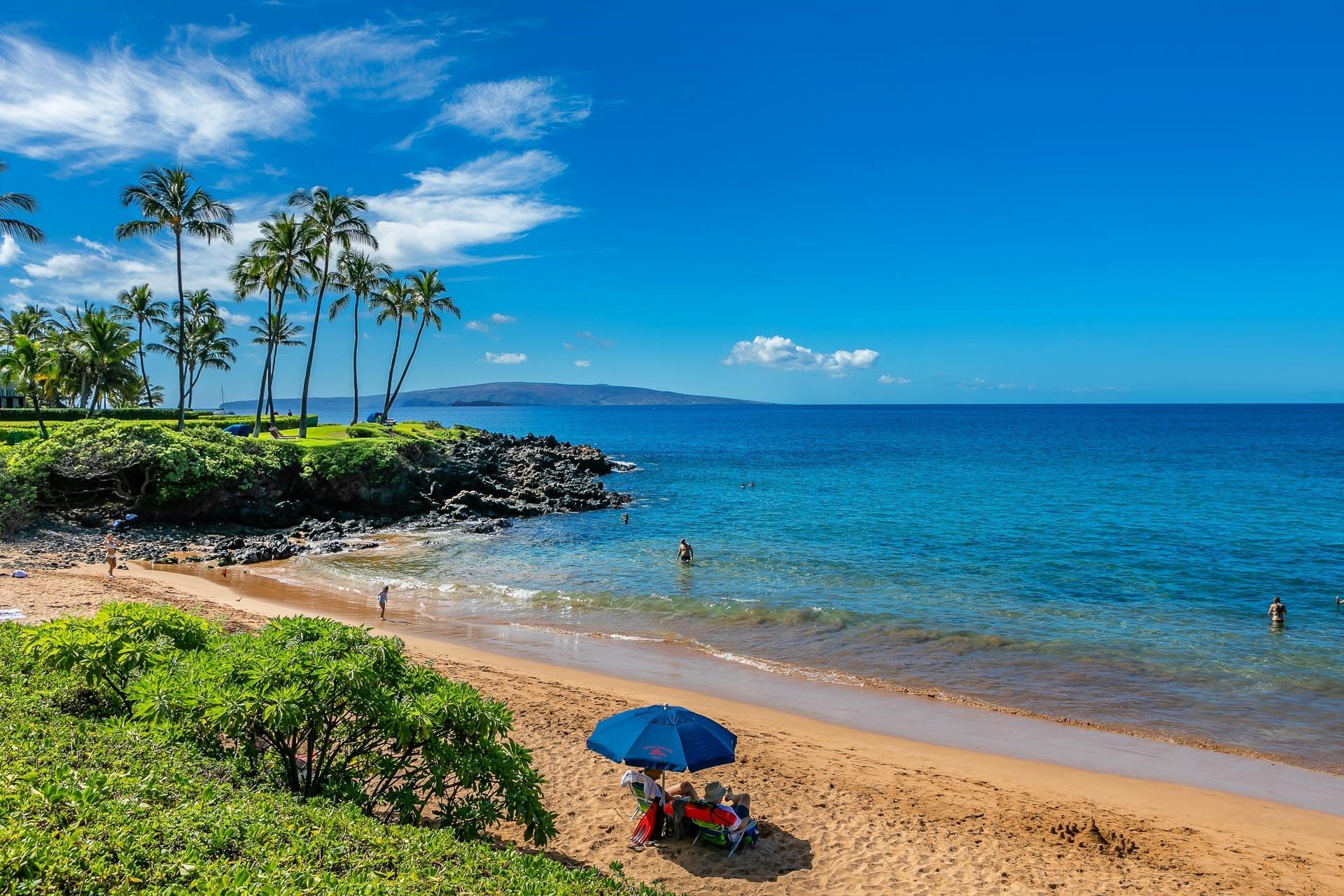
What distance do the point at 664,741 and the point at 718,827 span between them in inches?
52.6

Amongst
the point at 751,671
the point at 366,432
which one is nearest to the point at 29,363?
the point at 366,432

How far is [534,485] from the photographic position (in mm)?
49156

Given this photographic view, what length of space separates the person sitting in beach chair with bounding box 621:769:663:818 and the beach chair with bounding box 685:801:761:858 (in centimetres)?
45

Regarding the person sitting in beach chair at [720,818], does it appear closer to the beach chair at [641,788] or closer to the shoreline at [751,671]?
the beach chair at [641,788]

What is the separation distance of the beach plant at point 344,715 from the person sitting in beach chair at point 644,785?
235 cm

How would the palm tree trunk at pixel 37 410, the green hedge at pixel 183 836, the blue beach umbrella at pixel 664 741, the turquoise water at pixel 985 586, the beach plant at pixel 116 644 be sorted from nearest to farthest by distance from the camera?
the green hedge at pixel 183 836 → the beach plant at pixel 116 644 → the blue beach umbrella at pixel 664 741 → the turquoise water at pixel 985 586 → the palm tree trunk at pixel 37 410

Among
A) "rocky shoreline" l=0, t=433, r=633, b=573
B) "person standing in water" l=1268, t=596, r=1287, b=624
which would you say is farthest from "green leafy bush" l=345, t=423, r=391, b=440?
"person standing in water" l=1268, t=596, r=1287, b=624

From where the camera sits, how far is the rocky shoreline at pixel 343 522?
92.0 feet

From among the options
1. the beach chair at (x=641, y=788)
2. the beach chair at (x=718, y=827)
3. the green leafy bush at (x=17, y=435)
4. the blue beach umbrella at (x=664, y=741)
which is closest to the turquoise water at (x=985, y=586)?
the beach chair at (x=718, y=827)

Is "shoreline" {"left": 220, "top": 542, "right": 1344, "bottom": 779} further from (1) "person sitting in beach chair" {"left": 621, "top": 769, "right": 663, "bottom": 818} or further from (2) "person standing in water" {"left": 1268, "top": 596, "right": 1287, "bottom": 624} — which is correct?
(2) "person standing in water" {"left": 1268, "top": 596, "right": 1287, "bottom": 624}

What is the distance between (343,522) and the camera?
37.5 m

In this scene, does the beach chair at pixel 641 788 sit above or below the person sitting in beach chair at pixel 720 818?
above

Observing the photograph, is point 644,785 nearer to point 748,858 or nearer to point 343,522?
point 748,858

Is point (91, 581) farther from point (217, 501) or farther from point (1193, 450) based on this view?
point (1193, 450)
